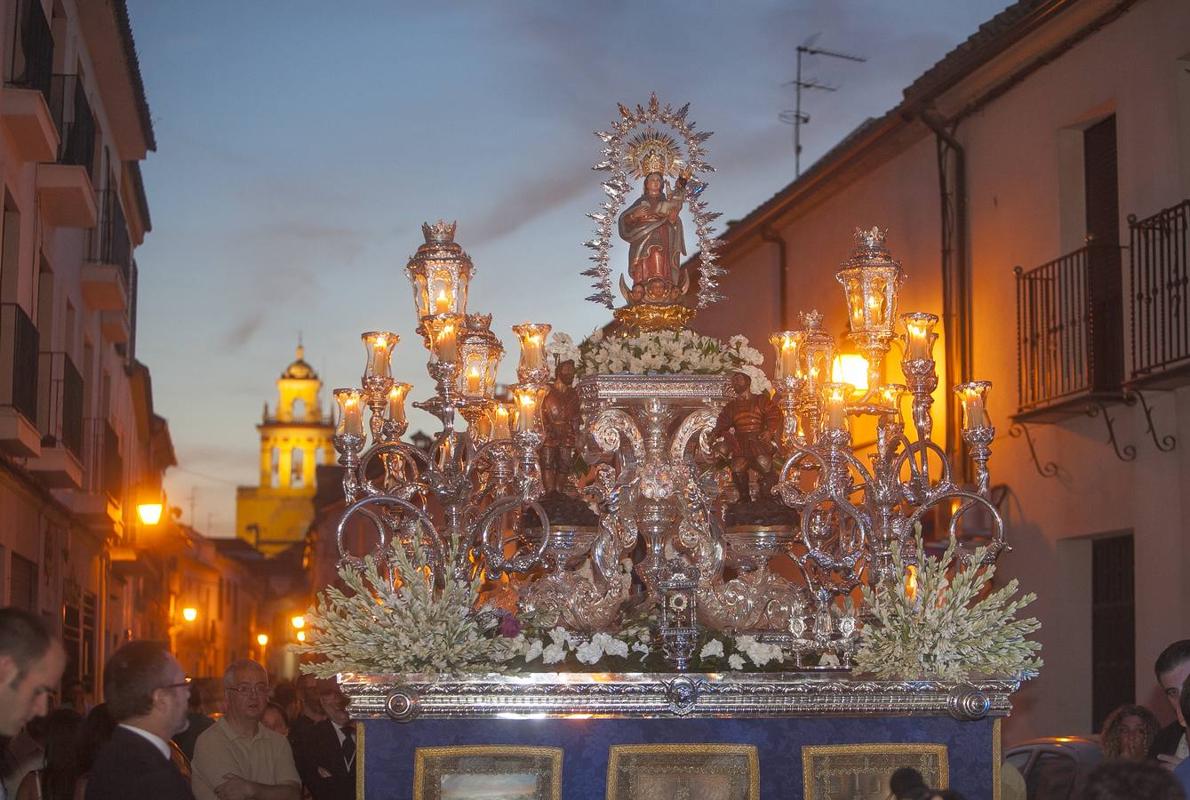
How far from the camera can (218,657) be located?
58750mm

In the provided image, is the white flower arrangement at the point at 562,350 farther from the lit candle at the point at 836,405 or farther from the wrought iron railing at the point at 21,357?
the wrought iron railing at the point at 21,357

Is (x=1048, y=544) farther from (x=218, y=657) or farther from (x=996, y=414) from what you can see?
(x=218, y=657)

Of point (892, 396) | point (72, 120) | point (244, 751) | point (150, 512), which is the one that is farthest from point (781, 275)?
point (244, 751)

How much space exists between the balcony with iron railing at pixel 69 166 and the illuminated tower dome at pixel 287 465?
11298cm

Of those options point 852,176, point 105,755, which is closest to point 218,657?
point 852,176

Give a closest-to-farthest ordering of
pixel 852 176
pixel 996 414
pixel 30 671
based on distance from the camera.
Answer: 1. pixel 30 671
2. pixel 996 414
3. pixel 852 176

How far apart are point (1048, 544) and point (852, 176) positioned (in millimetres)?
5931

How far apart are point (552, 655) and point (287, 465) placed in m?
128

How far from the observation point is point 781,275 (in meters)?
22.5

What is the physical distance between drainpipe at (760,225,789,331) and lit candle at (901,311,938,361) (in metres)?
12.5

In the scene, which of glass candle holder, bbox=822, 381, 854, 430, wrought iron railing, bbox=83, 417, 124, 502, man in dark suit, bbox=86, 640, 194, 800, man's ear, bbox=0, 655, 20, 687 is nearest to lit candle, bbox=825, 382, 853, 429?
glass candle holder, bbox=822, 381, 854, 430

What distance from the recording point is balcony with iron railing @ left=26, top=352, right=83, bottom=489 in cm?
1605

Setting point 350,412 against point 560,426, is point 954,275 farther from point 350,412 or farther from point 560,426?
point 350,412

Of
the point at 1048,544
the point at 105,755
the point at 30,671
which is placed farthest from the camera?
the point at 1048,544
